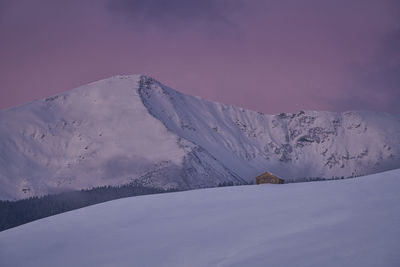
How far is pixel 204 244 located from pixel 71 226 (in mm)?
5077

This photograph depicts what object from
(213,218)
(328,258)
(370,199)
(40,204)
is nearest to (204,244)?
(213,218)

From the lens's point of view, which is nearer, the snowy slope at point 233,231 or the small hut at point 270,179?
the snowy slope at point 233,231

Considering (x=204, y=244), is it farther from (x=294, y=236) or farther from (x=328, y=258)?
(x=328, y=258)

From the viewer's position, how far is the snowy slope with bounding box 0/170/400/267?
25.0ft

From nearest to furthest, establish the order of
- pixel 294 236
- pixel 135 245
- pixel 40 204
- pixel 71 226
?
1. pixel 294 236
2. pixel 135 245
3. pixel 71 226
4. pixel 40 204

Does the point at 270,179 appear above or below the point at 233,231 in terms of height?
below

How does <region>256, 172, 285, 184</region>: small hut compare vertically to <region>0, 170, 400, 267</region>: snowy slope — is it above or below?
below

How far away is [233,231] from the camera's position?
384 inches

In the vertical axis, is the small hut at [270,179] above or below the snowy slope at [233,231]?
below

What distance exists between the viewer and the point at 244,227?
9.91 m

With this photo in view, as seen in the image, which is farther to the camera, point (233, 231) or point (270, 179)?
point (270, 179)

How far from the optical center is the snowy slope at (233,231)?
7625 millimetres

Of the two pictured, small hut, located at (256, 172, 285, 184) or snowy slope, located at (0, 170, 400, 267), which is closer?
snowy slope, located at (0, 170, 400, 267)

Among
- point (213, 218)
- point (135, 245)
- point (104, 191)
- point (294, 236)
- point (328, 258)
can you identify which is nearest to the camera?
point (328, 258)
